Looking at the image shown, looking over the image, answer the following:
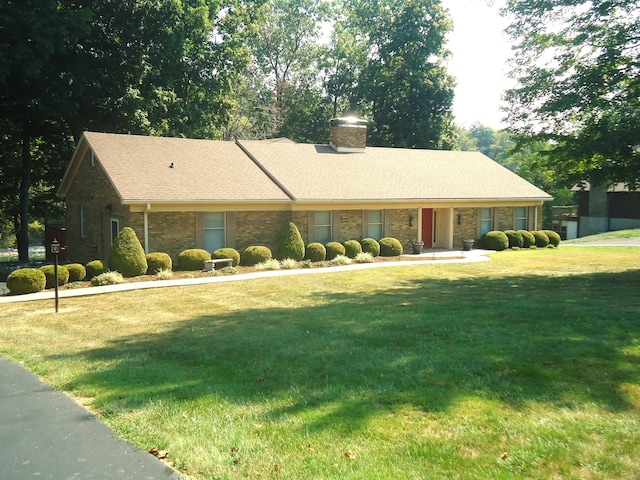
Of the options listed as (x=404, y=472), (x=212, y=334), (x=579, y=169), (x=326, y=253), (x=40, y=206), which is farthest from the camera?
(x=40, y=206)

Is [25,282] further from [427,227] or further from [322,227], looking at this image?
[427,227]

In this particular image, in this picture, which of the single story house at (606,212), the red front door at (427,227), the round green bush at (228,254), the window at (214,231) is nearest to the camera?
the round green bush at (228,254)

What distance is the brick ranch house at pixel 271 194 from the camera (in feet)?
69.4

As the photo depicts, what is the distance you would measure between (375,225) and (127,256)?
11887 millimetres

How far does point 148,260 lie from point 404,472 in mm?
16605

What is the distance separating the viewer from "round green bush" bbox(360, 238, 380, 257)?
24.8m

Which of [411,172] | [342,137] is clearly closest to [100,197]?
[342,137]

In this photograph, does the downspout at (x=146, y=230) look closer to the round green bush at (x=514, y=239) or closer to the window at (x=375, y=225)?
the window at (x=375, y=225)

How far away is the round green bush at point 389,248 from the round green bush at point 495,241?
18.6 feet

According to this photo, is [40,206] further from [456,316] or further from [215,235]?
[456,316]

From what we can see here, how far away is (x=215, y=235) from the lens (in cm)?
2216

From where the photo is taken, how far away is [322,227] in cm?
2472

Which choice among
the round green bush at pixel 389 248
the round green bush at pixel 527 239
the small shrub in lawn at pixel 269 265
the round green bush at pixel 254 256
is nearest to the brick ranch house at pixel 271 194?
the round green bush at pixel 254 256

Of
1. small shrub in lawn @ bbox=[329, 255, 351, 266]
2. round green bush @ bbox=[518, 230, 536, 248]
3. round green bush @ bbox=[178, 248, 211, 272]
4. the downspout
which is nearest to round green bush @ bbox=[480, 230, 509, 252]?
round green bush @ bbox=[518, 230, 536, 248]
